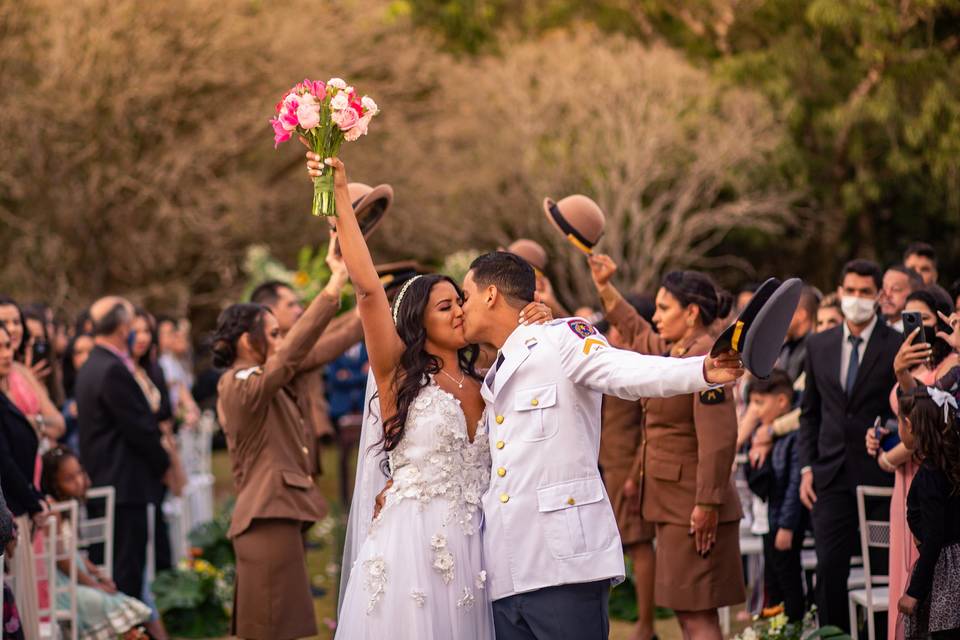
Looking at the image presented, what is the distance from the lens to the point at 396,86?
24609 millimetres

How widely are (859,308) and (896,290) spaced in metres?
1.04

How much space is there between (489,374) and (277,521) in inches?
73.1

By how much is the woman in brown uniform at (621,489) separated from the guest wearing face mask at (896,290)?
1597 mm

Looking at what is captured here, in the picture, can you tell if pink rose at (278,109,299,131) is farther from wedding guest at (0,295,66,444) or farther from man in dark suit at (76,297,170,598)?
man in dark suit at (76,297,170,598)

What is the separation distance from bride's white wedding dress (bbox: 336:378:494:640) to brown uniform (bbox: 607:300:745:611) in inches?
65.6

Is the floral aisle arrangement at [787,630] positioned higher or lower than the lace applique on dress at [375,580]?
lower

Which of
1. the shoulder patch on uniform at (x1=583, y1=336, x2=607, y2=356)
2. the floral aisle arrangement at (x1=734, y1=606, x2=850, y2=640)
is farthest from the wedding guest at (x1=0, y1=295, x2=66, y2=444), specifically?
the floral aisle arrangement at (x1=734, y1=606, x2=850, y2=640)

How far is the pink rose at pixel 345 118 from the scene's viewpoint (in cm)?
425

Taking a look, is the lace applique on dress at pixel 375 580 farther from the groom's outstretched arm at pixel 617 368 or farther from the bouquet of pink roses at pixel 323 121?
the bouquet of pink roses at pixel 323 121

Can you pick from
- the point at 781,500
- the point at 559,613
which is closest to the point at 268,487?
the point at 559,613

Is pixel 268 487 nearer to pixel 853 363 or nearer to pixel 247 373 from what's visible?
pixel 247 373

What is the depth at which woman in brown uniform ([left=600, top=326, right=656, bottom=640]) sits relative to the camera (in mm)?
7121

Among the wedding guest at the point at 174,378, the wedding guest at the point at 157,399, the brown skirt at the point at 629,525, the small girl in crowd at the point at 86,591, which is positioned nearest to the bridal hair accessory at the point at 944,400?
the brown skirt at the point at 629,525

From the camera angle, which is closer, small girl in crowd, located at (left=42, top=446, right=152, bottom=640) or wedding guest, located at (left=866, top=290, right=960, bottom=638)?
wedding guest, located at (left=866, top=290, right=960, bottom=638)
